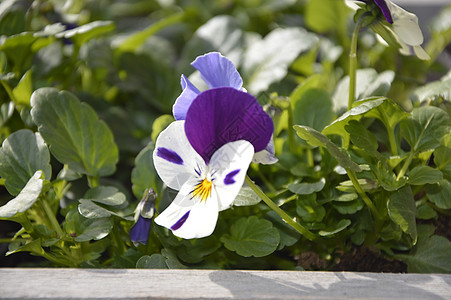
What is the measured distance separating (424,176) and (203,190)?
30 cm

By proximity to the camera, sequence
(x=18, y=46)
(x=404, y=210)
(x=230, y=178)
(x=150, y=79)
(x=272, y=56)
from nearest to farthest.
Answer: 1. (x=230, y=178)
2. (x=404, y=210)
3. (x=18, y=46)
4. (x=272, y=56)
5. (x=150, y=79)

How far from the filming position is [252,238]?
2.20ft

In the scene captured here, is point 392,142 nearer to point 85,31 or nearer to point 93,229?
point 93,229

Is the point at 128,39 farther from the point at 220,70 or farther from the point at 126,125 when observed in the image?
the point at 220,70

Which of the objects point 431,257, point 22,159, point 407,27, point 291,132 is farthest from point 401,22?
point 22,159

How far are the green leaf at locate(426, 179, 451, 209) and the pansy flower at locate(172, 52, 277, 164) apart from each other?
26cm

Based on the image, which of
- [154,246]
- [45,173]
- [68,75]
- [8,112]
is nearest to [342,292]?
[154,246]

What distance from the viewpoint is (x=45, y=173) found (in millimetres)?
685

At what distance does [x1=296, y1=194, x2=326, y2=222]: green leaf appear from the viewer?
0.69 meters

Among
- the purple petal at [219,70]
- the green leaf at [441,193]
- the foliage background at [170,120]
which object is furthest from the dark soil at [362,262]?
the purple petal at [219,70]

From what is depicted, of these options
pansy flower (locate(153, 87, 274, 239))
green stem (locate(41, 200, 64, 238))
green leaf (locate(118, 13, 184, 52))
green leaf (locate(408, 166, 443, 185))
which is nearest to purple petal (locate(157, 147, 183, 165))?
pansy flower (locate(153, 87, 274, 239))

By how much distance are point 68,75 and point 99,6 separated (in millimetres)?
353

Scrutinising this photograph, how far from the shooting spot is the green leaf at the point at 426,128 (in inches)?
26.8

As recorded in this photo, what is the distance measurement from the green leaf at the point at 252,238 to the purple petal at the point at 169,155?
15 centimetres
